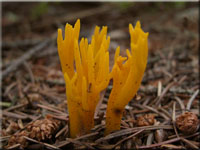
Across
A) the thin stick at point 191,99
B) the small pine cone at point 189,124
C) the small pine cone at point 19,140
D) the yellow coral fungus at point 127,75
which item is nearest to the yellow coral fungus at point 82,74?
the yellow coral fungus at point 127,75

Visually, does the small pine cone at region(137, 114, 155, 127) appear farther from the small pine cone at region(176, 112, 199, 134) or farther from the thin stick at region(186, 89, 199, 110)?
the thin stick at region(186, 89, 199, 110)

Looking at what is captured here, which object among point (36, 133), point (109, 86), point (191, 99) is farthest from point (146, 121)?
point (36, 133)

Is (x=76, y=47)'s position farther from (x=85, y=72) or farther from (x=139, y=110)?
(x=139, y=110)

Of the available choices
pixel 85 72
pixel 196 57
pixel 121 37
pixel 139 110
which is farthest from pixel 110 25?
pixel 85 72

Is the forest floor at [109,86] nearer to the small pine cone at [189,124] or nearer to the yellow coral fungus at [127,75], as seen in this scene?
the small pine cone at [189,124]

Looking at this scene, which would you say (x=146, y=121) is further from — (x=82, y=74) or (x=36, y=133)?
(x=36, y=133)

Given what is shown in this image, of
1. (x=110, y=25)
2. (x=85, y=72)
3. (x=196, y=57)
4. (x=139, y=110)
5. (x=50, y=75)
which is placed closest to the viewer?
(x=85, y=72)
